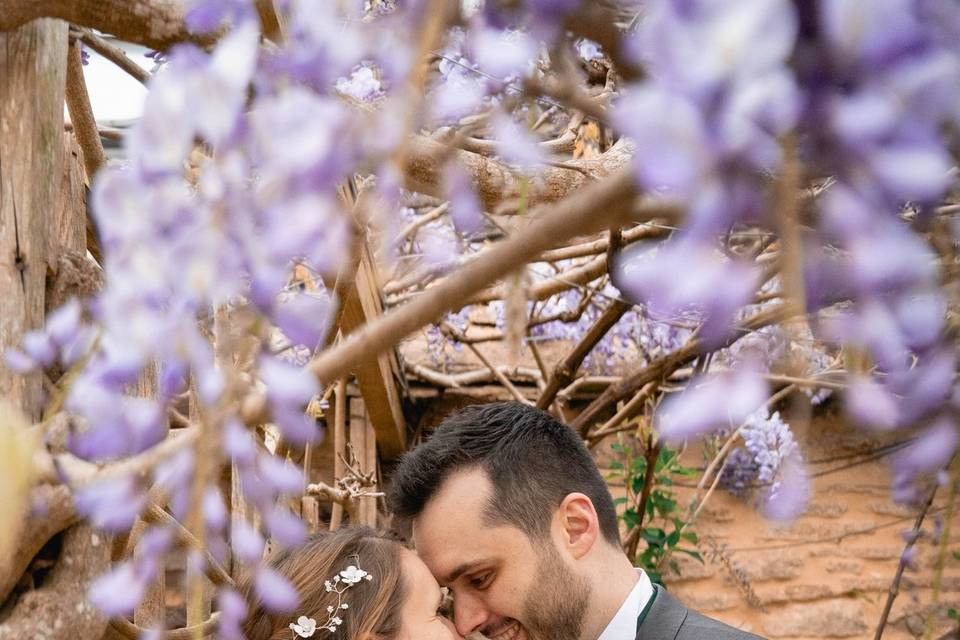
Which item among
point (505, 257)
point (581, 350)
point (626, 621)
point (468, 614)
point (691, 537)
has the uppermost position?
point (505, 257)

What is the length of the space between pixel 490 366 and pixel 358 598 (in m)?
2.14

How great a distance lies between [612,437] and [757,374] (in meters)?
3.94

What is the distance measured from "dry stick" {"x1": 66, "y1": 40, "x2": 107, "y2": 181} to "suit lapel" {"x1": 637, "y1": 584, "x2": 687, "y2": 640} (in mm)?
1412

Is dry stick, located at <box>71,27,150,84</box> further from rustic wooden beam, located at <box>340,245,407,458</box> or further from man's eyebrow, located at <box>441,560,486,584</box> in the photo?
man's eyebrow, located at <box>441,560,486,584</box>

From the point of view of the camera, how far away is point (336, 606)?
79.5 inches

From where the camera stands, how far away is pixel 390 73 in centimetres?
68

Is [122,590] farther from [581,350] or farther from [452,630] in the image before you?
[581,350]

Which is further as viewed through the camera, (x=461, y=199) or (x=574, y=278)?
(x=574, y=278)

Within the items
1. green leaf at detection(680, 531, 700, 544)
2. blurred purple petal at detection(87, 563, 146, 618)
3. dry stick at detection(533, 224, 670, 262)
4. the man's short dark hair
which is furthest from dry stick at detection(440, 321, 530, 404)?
blurred purple petal at detection(87, 563, 146, 618)

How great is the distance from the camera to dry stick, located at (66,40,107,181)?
1.87m

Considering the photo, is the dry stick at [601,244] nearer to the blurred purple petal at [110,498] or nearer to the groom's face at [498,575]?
the groom's face at [498,575]

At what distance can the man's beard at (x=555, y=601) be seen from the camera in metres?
2.04

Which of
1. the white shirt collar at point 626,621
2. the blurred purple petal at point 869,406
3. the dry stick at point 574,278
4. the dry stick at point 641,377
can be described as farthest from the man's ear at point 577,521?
the blurred purple petal at point 869,406

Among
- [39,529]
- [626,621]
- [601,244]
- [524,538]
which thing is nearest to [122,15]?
[39,529]
